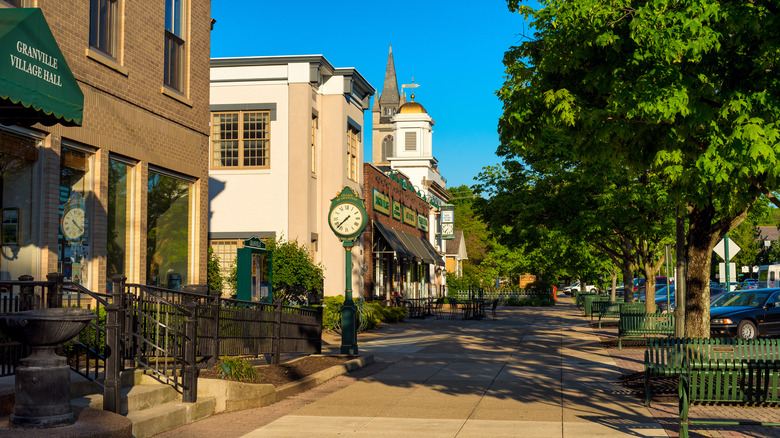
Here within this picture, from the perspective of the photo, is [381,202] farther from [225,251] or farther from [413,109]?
[413,109]

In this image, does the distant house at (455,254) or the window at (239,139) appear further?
the distant house at (455,254)

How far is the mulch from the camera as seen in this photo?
37.8ft

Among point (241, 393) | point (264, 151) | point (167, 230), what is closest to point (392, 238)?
point (264, 151)

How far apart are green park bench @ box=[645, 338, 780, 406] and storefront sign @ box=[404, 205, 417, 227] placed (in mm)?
28902

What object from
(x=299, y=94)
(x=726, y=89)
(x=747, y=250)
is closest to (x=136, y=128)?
(x=726, y=89)

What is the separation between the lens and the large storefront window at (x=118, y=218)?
1317cm

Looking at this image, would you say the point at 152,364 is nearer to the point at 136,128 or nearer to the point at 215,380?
the point at 215,380

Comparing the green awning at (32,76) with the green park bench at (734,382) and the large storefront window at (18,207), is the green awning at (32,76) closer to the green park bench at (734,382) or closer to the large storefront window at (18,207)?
the large storefront window at (18,207)

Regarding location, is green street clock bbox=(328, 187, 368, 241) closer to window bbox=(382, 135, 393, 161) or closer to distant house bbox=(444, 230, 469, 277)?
distant house bbox=(444, 230, 469, 277)

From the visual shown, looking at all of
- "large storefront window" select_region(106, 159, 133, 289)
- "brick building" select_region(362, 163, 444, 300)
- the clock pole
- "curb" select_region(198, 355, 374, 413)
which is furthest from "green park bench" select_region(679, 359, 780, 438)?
"brick building" select_region(362, 163, 444, 300)

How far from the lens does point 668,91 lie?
373 inches

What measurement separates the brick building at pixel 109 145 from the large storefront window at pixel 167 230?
24 mm

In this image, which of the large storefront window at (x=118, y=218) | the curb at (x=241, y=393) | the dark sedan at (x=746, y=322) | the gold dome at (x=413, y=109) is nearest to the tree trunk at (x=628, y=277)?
the dark sedan at (x=746, y=322)

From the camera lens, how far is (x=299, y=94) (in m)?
26.4
